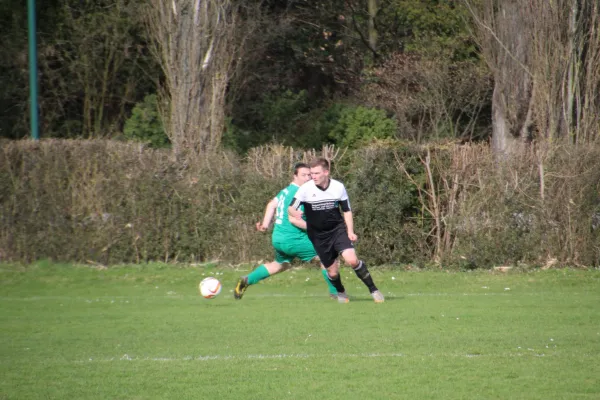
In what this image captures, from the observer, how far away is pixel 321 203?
11.3 meters

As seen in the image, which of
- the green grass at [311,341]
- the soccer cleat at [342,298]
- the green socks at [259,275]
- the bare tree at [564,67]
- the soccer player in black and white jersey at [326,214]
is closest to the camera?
the green grass at [311,341]

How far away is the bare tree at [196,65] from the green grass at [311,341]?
514 cm

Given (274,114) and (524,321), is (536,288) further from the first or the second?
(274,114)

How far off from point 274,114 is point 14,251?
1350cm

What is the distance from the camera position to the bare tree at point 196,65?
62.6ft

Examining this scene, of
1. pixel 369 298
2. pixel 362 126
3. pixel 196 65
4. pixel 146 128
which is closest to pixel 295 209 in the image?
pixel 369 298

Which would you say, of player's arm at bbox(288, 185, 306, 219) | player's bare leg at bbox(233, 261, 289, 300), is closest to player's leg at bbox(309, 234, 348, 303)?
player's arm at bbox(288, 185, 306, 219)

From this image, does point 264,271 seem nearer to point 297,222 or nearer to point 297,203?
point 297,222

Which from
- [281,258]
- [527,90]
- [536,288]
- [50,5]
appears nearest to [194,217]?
[281,258]

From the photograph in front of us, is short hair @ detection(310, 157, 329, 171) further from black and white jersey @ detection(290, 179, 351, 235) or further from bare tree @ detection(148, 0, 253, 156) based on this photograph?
bare tree @ detection(148, 0, 253, 156)

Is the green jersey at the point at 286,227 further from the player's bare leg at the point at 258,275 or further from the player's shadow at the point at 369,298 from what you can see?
the player's shadow at the point at 369,298

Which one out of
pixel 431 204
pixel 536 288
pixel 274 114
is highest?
A: pixel 274 114

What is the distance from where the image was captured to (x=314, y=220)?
11.4 m

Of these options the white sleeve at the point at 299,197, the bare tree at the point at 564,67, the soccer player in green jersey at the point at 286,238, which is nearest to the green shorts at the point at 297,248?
the soccer player in green jersey at the point at 286,238
